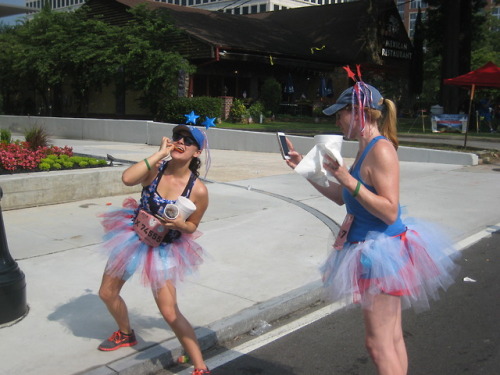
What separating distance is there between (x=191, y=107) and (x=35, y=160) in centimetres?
1424

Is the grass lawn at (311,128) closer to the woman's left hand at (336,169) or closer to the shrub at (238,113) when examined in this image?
the shrub at (238,113)

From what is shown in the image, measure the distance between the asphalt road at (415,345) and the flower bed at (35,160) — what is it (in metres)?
6.49

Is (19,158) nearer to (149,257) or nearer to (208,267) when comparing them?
(208,267)

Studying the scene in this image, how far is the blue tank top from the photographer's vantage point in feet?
9.91

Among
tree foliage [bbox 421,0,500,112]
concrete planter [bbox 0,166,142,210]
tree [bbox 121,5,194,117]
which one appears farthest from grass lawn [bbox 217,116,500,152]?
concrete planter [bbox 0,166,142,210]

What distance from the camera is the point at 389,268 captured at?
9.62 ft

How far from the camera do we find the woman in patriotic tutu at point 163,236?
11.8 ft

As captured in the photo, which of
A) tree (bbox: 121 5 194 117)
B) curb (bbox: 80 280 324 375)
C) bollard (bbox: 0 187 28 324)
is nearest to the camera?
curb (bbox: 80 280 324 375)

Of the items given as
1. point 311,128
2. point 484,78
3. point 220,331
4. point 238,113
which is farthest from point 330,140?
point 238,113

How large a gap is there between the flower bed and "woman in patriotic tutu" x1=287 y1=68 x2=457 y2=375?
7.64m

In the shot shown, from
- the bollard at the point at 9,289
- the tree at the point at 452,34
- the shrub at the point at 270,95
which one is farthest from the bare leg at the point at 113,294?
the shrub at the point at 270,95

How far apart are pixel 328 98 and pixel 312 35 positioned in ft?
18.4

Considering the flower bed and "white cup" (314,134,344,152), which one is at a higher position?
"white cup" (314,134,344,152)

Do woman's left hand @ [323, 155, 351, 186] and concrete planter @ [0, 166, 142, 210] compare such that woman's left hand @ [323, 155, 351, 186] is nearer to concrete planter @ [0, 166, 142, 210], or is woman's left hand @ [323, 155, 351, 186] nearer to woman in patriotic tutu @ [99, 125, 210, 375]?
woman in patriotic tutu @ [99, 125, 210, 375]
